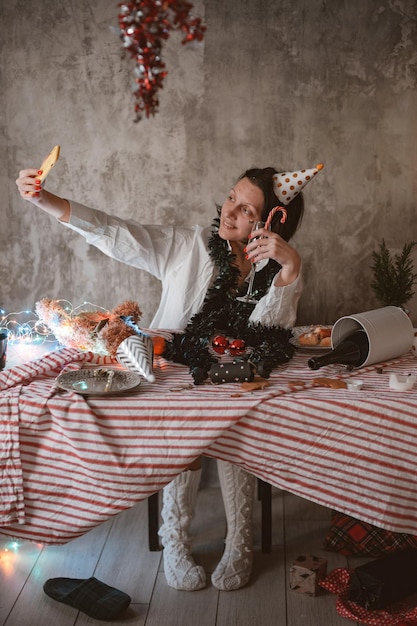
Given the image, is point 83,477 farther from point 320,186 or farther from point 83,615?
point 320,186

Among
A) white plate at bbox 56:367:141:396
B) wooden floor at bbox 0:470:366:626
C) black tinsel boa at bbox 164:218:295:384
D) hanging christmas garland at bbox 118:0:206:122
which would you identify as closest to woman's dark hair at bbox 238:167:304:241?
black tinsel boa at bbox 164:218:295:384

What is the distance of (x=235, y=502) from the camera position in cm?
259

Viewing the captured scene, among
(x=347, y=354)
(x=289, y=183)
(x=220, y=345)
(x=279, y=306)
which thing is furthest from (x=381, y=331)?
(x=289, y=183)

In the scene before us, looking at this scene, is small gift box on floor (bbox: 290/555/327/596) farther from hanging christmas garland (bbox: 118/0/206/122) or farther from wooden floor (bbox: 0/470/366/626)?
hanging christmas garland (bbox: 118/0/206/122)

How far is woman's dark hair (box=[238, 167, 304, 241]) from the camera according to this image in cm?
296

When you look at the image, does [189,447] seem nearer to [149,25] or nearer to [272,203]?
[149,25]

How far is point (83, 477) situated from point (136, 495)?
0.55 feet

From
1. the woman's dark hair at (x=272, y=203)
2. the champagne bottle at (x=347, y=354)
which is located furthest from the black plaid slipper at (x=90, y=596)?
the woman's dark hair at (x=272, y=203)

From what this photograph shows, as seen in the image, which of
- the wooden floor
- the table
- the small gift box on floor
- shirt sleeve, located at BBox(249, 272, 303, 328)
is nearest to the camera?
the table

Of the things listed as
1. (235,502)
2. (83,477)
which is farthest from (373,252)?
(83,477)

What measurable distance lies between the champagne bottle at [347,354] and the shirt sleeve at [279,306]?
0.34 m

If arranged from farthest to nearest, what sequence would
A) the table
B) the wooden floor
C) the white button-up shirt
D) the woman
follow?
the white button-up shirt → the woman → the wooden floor → the table

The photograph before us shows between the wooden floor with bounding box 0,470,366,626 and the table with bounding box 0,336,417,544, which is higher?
the table with bounding box 0,336,417,544

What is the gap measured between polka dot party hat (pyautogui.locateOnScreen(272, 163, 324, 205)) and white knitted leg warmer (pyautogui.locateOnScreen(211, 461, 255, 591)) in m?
1.14
